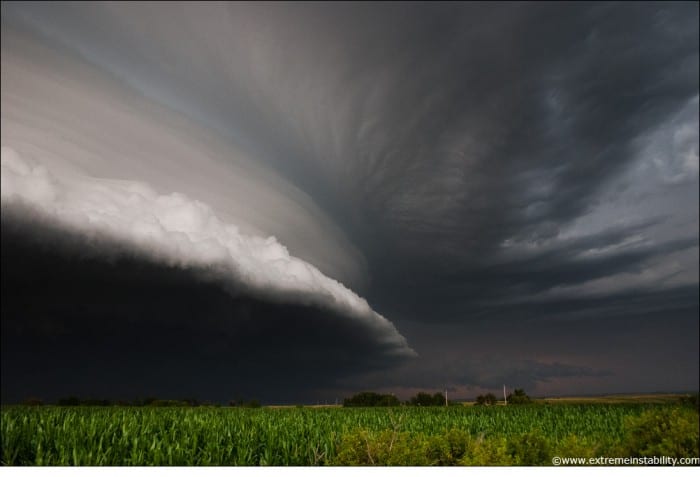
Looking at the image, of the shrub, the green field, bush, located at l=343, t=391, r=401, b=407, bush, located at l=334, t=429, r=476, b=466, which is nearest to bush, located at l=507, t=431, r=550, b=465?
the green field

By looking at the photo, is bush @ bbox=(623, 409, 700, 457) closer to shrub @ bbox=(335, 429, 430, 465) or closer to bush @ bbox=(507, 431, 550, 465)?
bush @ bbox=(507, 431, 550, 465)

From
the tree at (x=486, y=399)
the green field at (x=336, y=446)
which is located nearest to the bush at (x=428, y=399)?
the tree at (x=486, y=399)

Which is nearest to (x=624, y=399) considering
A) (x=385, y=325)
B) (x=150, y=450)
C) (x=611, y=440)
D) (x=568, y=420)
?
(x=568, y=420)

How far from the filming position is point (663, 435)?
18.0 feet

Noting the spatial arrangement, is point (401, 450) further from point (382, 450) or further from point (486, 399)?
point (486, 399)

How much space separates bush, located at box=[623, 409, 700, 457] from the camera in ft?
17.6

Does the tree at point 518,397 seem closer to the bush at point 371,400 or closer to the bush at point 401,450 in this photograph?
the bush at point 371,400

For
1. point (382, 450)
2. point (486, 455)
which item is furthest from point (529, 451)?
point (382, 450)

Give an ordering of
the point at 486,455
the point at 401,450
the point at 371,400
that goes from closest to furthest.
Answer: the point at 486,455 < the point at 401,450 < the point at 371,400

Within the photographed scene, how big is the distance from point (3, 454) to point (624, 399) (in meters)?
23.5

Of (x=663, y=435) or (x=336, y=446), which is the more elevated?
(x=663, y=435)

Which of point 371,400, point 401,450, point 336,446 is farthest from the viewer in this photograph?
point 371,400

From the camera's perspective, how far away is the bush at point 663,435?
17.6 ft
